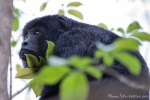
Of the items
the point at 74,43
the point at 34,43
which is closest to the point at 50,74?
the point at 74,43

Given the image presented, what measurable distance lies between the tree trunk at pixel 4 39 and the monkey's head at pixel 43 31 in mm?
2800

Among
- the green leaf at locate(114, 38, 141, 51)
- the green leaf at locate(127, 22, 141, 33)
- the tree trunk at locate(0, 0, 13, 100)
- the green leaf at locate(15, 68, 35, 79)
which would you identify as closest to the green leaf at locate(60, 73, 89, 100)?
the green leaf at locate(114, 38, 141, 51)

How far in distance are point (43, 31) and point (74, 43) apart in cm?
70

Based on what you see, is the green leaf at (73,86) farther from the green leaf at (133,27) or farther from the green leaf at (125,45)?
the green leaf at (133,27)

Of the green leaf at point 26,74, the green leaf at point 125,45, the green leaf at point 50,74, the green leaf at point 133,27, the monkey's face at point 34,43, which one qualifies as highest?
the green leaf at point 133,27

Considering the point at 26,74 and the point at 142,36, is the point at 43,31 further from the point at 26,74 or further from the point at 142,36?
the point at 142,36

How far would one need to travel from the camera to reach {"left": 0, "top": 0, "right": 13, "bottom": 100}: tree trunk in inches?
50.8

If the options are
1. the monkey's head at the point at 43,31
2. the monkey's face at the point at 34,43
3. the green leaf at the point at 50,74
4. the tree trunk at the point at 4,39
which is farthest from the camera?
the monkey's head at the point at 43,31

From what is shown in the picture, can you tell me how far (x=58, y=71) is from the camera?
3.26 ft

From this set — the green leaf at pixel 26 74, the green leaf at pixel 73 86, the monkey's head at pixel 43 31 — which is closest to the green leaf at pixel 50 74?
the green leaf at pixel 73 86

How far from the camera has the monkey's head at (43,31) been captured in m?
Answer: 4.42

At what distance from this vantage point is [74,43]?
4.04 metres

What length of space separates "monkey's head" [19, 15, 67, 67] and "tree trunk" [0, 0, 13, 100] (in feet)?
9.19

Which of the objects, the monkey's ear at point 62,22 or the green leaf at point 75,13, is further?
the monkey's ear at point 62,22
